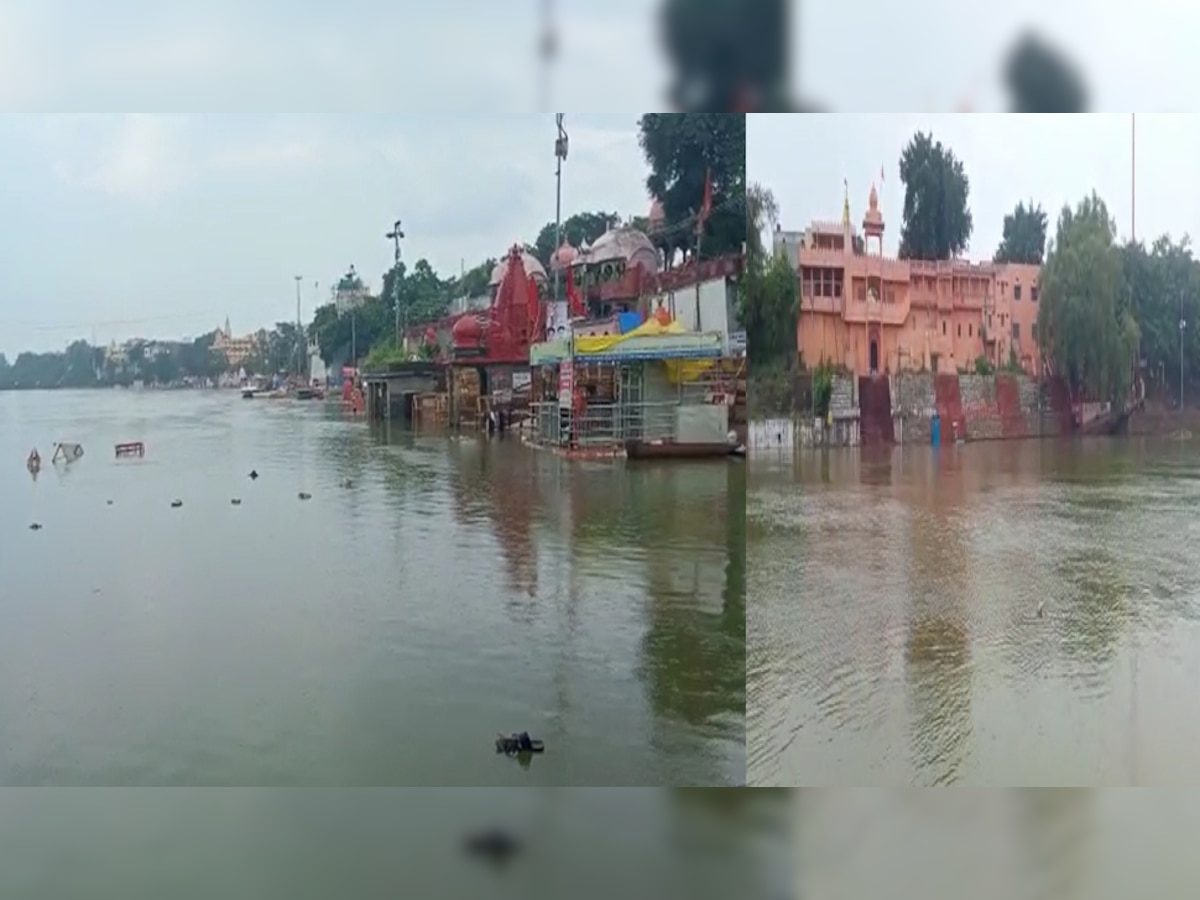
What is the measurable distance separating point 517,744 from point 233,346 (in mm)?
1632

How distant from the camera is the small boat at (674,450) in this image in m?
4.16

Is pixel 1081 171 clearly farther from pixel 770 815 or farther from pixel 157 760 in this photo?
pixel 157 760

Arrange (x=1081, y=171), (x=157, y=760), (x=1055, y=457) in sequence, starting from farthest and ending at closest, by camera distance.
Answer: (x=1055, y=457), (x=1081, y=171), (x=157, y=760)

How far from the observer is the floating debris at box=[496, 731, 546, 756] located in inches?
148

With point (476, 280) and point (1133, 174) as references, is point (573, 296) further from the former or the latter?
point (1133, 174)

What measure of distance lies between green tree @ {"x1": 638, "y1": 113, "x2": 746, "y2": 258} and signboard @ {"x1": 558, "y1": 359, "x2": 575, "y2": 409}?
53 centimetres

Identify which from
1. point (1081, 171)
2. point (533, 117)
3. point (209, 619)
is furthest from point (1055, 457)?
point (209, 619)

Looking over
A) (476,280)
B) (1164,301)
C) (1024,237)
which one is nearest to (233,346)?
(476,280)

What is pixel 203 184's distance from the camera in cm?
409

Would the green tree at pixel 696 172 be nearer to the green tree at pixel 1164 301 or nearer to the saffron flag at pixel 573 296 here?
the saffron flag at pixel 573 296

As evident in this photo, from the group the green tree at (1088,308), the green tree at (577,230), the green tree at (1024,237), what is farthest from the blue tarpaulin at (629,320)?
the green tree at (1088,308)

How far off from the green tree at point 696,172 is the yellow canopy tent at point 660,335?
0.26 m

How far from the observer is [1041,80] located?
13.0ft

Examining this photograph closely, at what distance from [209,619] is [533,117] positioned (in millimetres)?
1768
